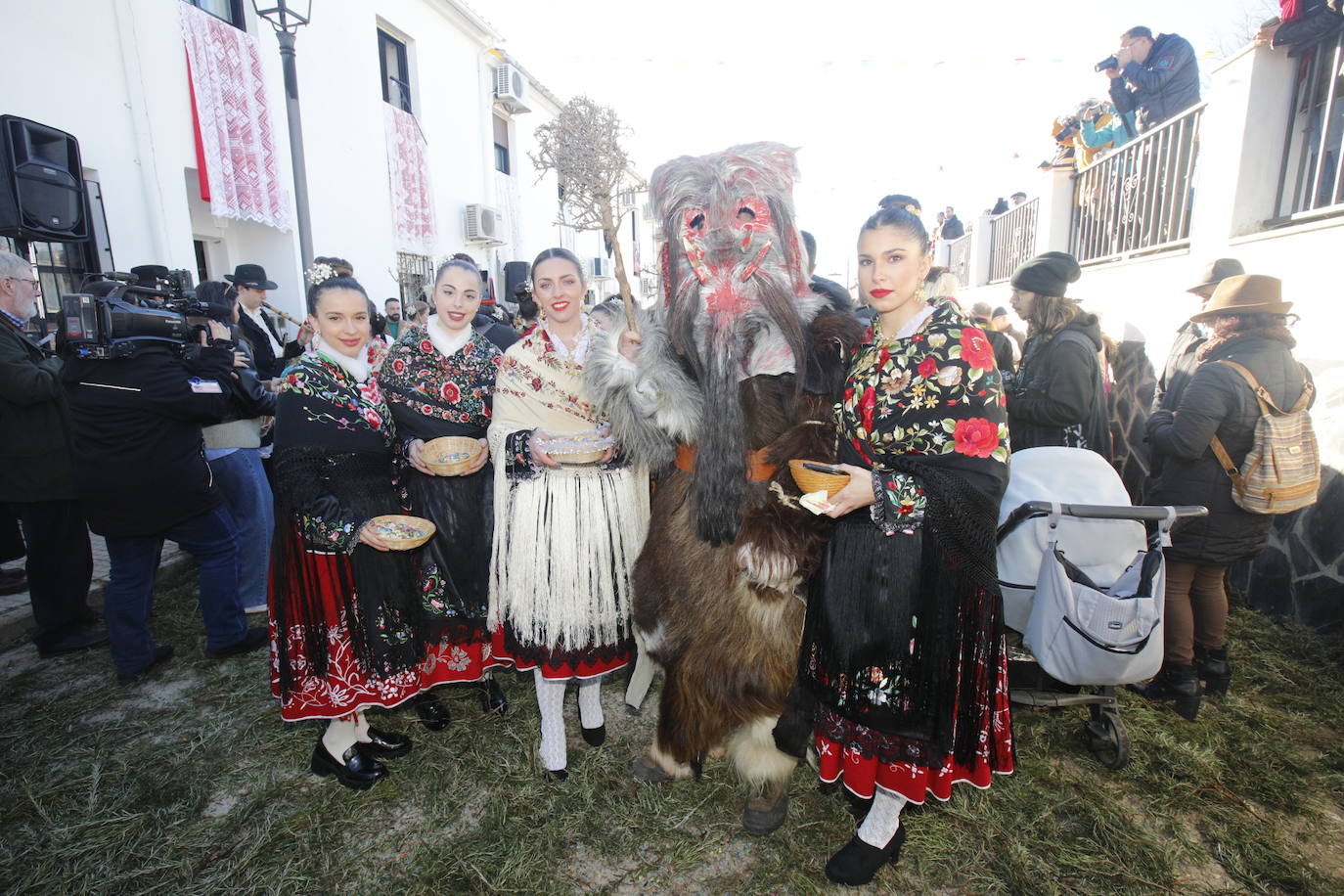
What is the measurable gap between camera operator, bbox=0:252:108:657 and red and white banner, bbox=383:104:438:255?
27.1ft

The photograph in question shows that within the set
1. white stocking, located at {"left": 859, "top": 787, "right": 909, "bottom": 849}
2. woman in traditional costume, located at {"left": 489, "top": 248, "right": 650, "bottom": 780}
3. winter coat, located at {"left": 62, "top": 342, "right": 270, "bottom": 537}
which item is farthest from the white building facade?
A: winter coat, located at {"left": 62, "top": 342, "right": 270, "bottom": 537}

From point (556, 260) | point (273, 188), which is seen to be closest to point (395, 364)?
point (556, 260)

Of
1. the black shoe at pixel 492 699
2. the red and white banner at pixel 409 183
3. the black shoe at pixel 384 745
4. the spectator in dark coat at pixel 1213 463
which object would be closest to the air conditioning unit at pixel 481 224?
the red and white banner at pixel 409 183

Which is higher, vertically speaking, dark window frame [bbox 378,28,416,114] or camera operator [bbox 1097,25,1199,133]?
dark window frame [bbox 378,28,416,114]

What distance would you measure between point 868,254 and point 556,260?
1.18m

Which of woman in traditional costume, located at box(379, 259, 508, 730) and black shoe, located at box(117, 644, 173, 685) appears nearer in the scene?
woman in traditional costume, located at box(379, 259, 508, 730)

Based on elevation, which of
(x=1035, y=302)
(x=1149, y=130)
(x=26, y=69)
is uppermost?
(x=26, y=69)

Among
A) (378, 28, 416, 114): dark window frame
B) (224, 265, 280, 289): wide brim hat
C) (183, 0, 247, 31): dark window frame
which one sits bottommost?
(224, 265, 280, 289): wide brim hat

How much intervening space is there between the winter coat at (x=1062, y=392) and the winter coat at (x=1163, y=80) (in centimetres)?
312

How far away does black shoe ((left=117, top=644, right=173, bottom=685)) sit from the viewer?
3.24 metres

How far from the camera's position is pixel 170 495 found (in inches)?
122

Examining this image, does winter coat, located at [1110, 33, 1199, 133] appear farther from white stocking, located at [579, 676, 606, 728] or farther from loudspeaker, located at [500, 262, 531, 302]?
white stocking, located at [579, 676, 606, 728]

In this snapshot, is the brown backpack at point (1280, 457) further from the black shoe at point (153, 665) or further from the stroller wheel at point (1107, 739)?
the black shoe at point (153, 665)

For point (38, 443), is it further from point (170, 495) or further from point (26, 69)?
point (26, 69)
